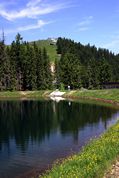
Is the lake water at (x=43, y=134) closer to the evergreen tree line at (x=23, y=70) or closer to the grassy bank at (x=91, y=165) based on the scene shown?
the grassy bank at (x=91, y=165)

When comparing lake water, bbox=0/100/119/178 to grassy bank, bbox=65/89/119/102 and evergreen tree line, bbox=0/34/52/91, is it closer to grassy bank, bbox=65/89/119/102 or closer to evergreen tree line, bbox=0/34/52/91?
grassy bank, bbox=65/89/119/102

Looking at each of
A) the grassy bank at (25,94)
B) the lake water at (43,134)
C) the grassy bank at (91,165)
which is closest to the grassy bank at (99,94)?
the grassy bank at (25,94)

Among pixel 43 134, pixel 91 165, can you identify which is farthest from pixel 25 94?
pixel 91 165

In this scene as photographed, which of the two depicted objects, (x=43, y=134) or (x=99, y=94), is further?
(x=99, y=94)

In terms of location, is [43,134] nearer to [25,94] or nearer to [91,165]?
[91,165]

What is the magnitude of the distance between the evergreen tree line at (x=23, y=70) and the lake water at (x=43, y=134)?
5325cm

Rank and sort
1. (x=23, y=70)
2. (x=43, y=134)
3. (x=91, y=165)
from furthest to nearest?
(x=23, y=70), (x=43, y=134), (x=91, y=165)

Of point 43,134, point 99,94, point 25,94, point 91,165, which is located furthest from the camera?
point 25,94

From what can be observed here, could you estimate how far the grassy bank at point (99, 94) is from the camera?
334ft

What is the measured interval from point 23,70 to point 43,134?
95.2 metres

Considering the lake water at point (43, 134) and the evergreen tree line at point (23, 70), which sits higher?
the evergreen tree line at point (23, 70)

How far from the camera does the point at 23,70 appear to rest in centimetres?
14600

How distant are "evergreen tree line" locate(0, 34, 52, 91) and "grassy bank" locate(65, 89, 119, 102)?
21038mm

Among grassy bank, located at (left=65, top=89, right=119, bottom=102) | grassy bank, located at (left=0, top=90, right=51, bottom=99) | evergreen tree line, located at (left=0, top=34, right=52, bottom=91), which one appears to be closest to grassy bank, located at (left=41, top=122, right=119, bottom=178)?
grassy bank, located at (left=65, top=89, right=119, bottom=102)
